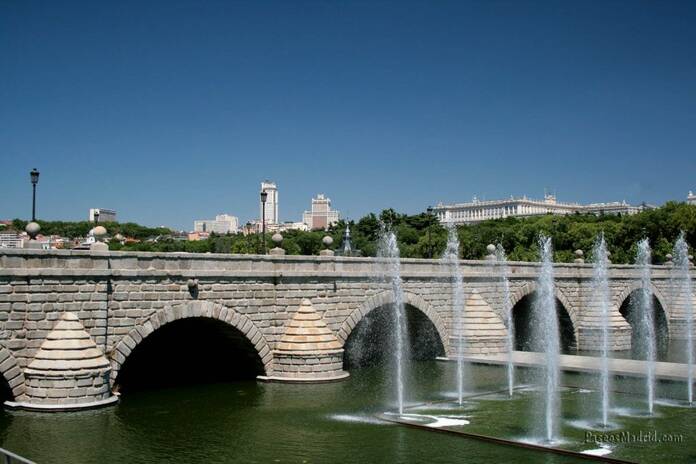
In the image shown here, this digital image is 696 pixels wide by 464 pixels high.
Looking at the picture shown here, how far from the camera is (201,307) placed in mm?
21547

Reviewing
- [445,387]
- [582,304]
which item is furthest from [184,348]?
[582,304]

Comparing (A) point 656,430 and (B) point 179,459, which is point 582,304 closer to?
(A) point 656,430

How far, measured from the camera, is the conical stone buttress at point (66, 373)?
1758cm

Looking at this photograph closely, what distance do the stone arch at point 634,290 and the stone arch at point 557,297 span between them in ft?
13.0

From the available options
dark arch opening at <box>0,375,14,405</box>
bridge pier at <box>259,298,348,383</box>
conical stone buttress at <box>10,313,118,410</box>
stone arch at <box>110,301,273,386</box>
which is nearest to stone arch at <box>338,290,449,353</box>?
bridge pier at <box>259,298,348,383</box>

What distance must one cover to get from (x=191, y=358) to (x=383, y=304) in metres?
7.13

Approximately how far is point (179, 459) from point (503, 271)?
21236 mm

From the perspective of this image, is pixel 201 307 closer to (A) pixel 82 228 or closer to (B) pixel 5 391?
(B) pixel 5 391

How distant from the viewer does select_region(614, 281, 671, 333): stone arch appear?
41.0 metres

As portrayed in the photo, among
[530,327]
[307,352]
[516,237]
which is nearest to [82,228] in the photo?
[516,237]

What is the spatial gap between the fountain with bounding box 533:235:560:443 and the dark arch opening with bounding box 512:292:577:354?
0.94 ft

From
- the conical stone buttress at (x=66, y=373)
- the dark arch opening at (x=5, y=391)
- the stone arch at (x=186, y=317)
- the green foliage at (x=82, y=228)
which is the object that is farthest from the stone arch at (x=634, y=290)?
the green foliage at (x=82, y=228)

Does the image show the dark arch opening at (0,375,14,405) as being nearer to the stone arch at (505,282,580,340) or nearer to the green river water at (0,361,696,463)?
the green river water at (0,361,696,463)

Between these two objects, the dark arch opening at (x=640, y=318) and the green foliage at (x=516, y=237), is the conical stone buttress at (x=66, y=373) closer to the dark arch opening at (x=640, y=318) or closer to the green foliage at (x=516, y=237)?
the dark arch opening at (x=640, y=318)
